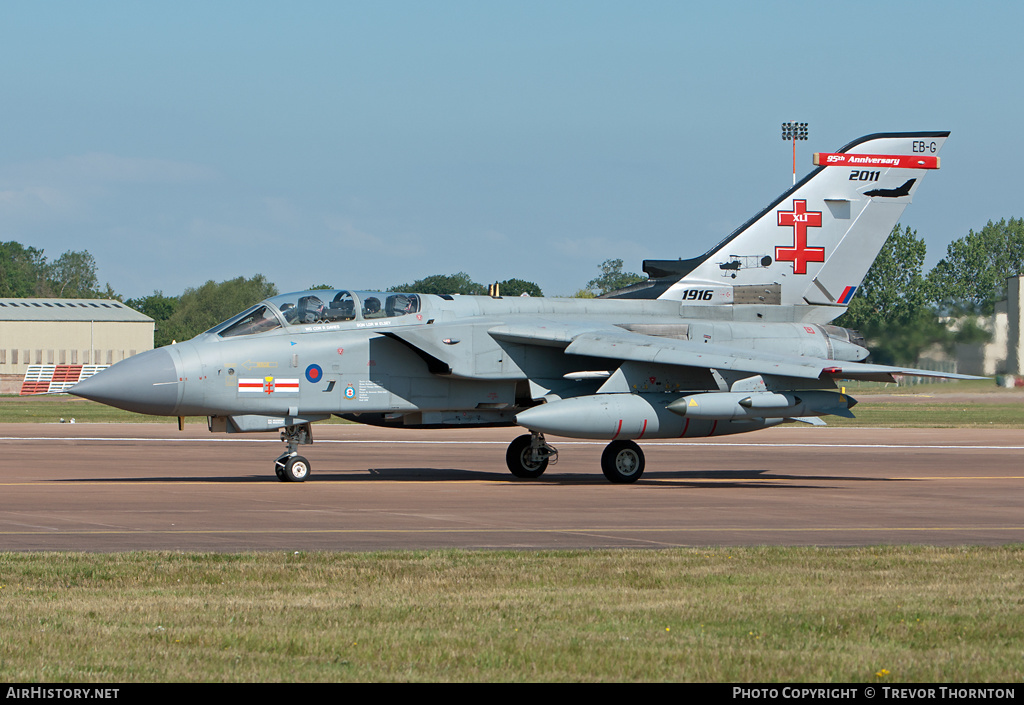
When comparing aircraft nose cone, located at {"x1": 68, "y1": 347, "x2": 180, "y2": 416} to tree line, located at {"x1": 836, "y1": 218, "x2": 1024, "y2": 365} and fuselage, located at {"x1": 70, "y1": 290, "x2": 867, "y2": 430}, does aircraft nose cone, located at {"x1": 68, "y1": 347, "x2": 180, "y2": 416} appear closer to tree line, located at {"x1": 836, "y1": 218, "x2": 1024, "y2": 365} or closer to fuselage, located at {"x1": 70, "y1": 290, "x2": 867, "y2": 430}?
fuselage, located at {"x1": 70, "y1": 290, "x2": 867, "y2": 430}

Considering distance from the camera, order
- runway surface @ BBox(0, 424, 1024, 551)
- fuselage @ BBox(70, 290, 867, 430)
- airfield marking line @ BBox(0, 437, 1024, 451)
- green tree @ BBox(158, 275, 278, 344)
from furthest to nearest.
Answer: green tree @ BBox(158, 275, 278, 344)
airfield marking line @ BBox(0, 437, 1024, 451)
fuselage @ BBox(70, 290, 867, 430)
runway surface @ BBox(0, 424, 1024, 551)

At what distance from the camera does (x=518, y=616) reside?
791cm

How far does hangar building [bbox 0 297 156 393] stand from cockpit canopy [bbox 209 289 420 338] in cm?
7271

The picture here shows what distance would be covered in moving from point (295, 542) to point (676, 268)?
1208cm

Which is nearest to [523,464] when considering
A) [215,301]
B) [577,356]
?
[577,356]

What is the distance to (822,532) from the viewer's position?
13.1 meters

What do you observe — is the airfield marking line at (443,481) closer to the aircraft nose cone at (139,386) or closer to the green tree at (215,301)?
the aircraft nose cone at (139,386)

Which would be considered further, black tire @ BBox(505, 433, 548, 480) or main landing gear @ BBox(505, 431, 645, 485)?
black tire @ BBox(505, 433, 548, 480)

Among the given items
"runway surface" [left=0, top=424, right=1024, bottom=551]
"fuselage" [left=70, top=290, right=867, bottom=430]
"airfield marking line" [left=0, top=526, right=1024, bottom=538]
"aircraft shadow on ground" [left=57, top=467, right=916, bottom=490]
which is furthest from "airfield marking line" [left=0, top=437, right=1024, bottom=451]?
"airfield marking line" [left=0, top=526, right=1024, bottom=538]

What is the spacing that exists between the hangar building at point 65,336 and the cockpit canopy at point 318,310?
72708 mm

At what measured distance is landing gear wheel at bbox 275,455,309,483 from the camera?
18734 mm

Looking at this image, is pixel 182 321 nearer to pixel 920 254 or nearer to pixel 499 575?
pixel 920 254

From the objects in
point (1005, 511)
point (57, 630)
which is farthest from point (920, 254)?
point (57, 630)

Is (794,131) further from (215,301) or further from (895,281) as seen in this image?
(215,301)
